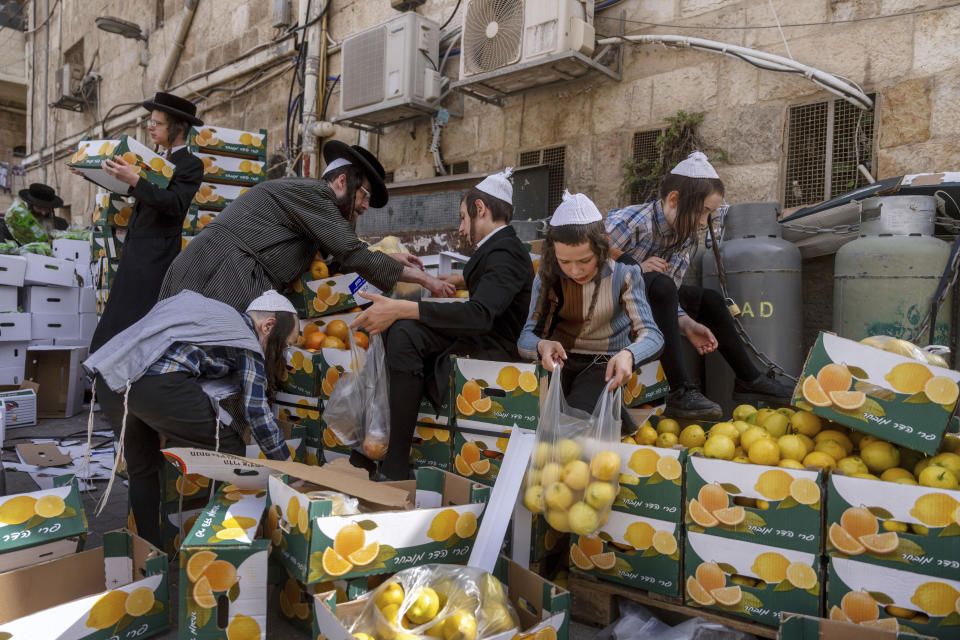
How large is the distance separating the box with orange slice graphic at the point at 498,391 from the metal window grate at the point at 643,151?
9.96ft

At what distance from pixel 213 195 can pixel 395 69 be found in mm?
2560

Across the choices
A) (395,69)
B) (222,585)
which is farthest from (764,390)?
(395,69)

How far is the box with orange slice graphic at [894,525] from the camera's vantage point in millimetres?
1771

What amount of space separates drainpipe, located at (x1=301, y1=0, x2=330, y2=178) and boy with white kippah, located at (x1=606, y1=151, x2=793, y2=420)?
5.44 meters

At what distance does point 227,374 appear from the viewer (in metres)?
2.48

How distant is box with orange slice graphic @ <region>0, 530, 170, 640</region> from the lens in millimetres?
1756

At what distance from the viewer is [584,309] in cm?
269

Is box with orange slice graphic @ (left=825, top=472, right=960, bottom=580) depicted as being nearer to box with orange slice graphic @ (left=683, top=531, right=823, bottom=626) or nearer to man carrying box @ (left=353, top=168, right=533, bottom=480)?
box with orange slice graphic @ (left=683, top=531, right=823, bottom=626)

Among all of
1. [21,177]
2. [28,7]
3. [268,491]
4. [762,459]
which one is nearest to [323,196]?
[268,491]

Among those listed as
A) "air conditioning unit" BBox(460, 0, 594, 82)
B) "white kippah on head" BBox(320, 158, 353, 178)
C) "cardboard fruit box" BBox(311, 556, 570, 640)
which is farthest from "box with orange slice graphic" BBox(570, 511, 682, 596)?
"air conditioning unit" BBox(460, 0, 594, 82)

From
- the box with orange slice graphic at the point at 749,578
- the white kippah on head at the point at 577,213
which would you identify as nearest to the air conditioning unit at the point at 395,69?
the white kippah on head at the point at 577,213

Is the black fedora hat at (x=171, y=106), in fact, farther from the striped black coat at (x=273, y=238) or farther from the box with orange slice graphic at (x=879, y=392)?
the box with orange slice graphic at (x=879, y=392)

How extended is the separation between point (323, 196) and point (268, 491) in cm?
147

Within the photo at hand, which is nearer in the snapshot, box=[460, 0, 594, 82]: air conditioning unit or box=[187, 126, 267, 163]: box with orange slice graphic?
box=[187, 126, 267, 163]: box with orange slice graphic
